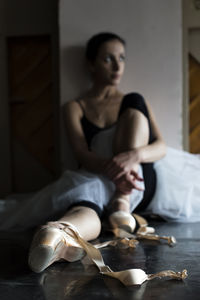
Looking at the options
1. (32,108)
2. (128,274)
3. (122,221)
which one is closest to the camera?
(128,274)

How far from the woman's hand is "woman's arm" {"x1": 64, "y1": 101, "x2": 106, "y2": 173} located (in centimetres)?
6

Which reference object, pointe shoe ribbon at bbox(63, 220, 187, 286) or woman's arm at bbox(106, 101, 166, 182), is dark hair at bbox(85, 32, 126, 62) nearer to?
woman's arm at bbox(106, 101, 166, 182)

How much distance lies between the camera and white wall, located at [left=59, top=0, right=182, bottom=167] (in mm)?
2033

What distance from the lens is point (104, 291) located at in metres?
0.79

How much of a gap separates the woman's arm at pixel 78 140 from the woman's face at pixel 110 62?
224 mm

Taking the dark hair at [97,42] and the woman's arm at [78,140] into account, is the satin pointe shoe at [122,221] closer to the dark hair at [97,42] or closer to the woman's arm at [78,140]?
the woman's arm at [78,140]

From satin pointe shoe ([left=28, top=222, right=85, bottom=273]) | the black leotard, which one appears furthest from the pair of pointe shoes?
the black leotard

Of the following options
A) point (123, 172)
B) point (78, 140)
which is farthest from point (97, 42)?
point (123, 172)

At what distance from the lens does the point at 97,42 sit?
1929mm

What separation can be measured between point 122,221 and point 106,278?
15.0 inches

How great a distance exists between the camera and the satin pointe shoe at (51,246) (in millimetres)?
838

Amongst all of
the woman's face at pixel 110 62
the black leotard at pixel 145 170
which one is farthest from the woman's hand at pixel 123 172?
the woman's face at pixel 110 62

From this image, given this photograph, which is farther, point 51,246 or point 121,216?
point 121,216

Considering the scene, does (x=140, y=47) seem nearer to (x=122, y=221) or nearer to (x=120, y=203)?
(x=120, y=203)
